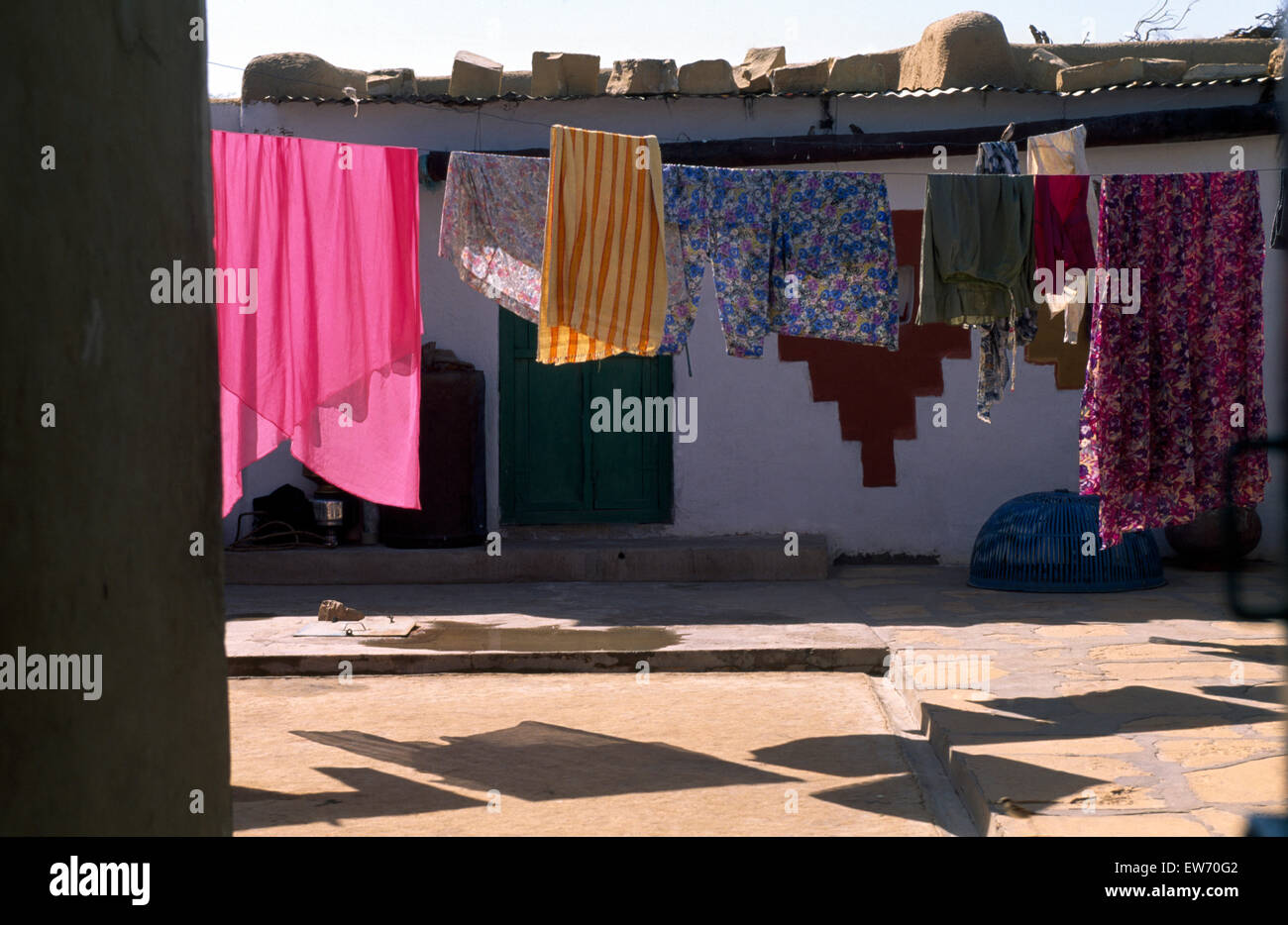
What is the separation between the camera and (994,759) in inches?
178

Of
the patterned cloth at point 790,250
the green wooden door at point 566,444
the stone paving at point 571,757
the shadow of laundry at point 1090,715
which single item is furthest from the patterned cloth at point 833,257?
Answer: the green wooden door at point 566,444

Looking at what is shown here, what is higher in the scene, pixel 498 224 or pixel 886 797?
pixel 498 224

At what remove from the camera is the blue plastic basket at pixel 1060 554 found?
27.7ft

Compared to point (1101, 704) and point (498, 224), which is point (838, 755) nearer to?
point (1101, 704)

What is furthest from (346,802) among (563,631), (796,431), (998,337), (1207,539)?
(1207,539)

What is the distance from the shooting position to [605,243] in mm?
6344

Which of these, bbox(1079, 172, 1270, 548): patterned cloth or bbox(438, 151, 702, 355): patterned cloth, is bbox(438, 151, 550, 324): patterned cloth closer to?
bbox(438, 151, 702, 355): patterned cloth

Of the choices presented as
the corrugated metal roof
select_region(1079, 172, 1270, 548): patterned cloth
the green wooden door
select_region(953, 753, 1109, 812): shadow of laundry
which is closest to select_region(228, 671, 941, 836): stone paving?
select_region(953, 753, 1109, 812): shadow of laundry

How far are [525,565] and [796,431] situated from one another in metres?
2.44

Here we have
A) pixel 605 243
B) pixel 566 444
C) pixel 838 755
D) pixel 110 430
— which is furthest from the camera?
pixel 566 444

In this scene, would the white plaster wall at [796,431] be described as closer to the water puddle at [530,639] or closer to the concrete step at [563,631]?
the concrete step at [563,631]

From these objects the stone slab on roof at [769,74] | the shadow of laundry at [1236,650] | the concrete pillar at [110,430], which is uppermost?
the stone slab on roof at [769,74]

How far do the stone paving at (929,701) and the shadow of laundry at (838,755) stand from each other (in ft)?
0.07
